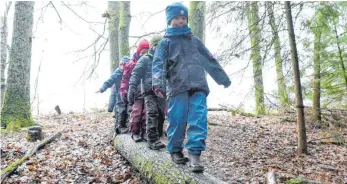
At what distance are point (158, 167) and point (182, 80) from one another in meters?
1.36

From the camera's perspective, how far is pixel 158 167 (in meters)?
4.34

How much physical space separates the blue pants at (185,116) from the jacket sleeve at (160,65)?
0.29 m

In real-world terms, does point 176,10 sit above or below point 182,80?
above

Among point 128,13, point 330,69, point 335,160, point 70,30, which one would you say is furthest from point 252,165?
point 70,30

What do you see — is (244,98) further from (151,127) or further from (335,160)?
(151,127)

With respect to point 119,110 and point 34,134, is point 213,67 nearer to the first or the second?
point 119,110

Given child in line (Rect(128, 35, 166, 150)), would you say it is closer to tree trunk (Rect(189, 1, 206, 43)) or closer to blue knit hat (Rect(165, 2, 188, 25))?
blue knit hat (Rect(165, 2, 188, 25))

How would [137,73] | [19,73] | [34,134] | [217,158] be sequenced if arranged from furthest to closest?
[19,73] < [34,134] < [217,158] < [137,73]

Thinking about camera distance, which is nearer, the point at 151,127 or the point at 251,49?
the point at 151,127

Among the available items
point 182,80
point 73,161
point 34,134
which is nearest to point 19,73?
point 34,134

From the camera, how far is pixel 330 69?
8.06m

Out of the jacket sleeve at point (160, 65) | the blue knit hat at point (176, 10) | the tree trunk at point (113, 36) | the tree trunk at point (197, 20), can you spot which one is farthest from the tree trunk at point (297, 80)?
the tree trunk at point (113, 36)

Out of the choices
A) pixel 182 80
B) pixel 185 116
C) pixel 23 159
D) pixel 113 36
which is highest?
pixel 113 36

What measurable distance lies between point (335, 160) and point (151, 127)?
4.51m
